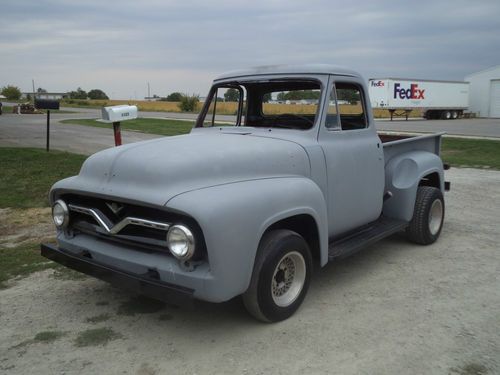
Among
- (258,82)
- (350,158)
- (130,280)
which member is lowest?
(130,280)

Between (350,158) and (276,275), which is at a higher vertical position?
(350,158)

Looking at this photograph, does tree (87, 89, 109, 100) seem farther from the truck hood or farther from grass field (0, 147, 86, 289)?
the truck hood

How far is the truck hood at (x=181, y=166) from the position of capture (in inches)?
123

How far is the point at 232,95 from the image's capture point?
500 cm

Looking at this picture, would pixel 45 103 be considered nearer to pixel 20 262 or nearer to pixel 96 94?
pixel 20 262

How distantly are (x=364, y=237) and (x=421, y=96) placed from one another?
35133mm

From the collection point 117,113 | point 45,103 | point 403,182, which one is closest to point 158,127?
point 45,103

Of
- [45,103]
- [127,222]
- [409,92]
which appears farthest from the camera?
[409,92]

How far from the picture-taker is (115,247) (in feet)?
11.2

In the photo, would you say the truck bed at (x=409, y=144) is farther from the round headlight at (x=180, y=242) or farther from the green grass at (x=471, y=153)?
the green grass at (x=471, y=153)

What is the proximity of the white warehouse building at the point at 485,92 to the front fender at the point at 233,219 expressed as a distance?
149ft

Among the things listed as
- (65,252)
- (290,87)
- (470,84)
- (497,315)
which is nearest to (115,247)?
(65,252)

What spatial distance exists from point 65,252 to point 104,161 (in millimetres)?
774

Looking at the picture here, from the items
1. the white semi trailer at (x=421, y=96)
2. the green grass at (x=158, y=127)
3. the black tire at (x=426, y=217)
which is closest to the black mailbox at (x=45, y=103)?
the black tire at (x=426, y=217)
